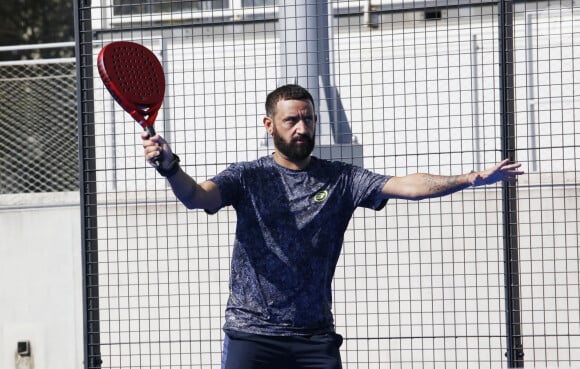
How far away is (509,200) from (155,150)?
8.40ft

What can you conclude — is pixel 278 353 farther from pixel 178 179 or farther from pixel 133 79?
pixel 133 79

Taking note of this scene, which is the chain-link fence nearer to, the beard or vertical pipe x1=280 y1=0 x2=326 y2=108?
vertical pipe x1=280 y1=0 x2=326 y2=108

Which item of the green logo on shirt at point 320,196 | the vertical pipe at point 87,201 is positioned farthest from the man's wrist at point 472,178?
the vertical pipe at point 87,201

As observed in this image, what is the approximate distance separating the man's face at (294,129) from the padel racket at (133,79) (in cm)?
53

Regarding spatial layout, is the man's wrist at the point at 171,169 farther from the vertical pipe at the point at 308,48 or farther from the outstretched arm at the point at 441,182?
the vertical pipe at the point at 308,48

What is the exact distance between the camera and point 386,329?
7.11m

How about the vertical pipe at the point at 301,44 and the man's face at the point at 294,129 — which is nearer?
the man's face at the point at 294,129

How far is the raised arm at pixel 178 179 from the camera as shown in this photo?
156 inches

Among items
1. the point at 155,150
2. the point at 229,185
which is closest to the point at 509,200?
the point at 229,185

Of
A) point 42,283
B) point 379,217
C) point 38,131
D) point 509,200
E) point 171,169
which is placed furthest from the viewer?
point 38,131

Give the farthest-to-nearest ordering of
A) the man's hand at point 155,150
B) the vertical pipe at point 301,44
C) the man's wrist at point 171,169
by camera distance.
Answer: the vertical pipe at point 301,44 < the man's wrist at point 171,169 < the man's hand at point 155,150

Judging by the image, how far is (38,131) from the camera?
917cm

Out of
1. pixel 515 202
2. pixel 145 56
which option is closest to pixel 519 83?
pixel 515 202

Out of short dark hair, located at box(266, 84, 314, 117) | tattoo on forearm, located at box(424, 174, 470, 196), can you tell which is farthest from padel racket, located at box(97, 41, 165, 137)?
tattoo on forearm, located at box(424, 174, 470, 196)
